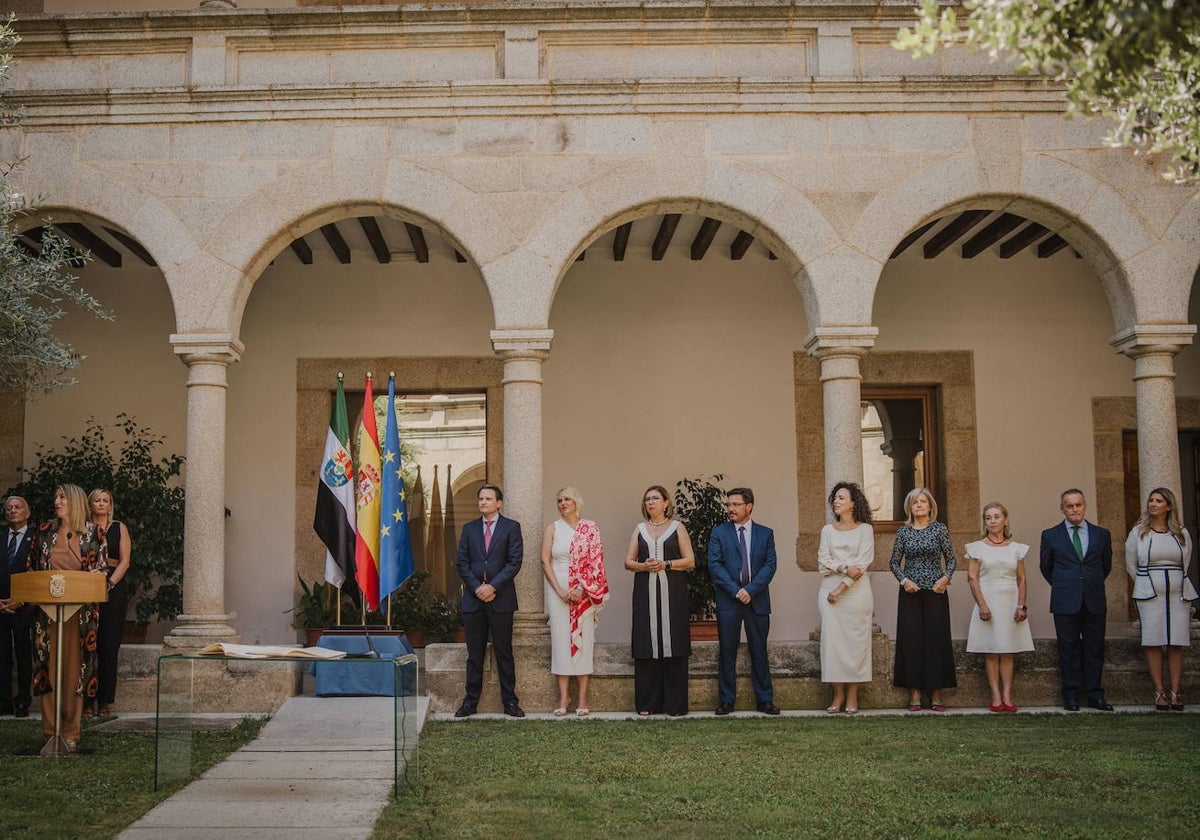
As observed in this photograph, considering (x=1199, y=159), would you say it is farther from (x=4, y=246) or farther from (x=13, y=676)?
(x=13, y=676)

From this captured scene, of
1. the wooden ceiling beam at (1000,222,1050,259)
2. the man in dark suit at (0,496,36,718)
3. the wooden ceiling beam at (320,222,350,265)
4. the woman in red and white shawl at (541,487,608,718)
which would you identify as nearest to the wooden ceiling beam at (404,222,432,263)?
the wooden ceiling beam at (320,222,350,265)

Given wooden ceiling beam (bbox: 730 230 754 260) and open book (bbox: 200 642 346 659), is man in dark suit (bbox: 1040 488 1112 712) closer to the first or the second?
wooden ceiling beam (bbox: 730 230 754 260)

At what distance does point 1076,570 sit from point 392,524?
4.73 m

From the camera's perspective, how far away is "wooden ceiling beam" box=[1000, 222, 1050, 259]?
10.7m

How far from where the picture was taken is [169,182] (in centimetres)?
902

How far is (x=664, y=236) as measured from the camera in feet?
35.6

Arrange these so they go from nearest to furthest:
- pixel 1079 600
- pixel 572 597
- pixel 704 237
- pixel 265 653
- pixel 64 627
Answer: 1. pixel 265 653
2. pixel 64 627
3. pixel 572 597
4. pixel 1079 600
5. pixel 704 237

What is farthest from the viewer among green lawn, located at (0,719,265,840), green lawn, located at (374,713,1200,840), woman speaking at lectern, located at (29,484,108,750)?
woman speaking at lectern, located at (29,484,108,750)

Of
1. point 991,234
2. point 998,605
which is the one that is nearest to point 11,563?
point 998,605

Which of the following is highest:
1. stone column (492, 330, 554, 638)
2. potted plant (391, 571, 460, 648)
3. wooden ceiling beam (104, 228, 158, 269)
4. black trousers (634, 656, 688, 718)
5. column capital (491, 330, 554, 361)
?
wooden ceiling beam (104, 228, 158, 269)

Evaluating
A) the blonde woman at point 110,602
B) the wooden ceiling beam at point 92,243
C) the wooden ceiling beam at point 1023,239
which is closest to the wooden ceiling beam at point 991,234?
the wooden ceiling beam at point 1023,239

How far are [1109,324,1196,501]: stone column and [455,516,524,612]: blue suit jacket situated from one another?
443 centimetres

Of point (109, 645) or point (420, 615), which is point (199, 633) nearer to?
point (109, 645)

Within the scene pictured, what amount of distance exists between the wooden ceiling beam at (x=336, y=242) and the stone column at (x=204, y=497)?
1910 millimetres
